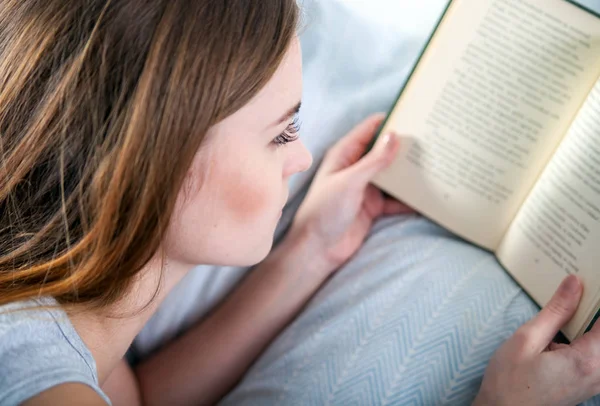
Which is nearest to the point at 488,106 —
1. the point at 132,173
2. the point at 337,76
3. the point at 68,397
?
the point at 337,76

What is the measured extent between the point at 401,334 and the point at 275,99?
0.36m

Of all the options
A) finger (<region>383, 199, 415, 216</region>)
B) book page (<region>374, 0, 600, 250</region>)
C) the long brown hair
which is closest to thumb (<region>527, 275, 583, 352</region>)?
book page (<region>374, 0, 600, 250</region>)

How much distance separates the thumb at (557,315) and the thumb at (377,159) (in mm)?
321

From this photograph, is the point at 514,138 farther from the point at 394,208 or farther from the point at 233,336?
the point at 233,336

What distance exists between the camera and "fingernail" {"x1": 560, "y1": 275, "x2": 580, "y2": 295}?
26.2 inches

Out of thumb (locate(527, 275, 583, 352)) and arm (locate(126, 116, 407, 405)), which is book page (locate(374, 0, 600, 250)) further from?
thumb (locate(527, 275, 583, 352))

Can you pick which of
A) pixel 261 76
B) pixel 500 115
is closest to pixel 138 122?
pixel 261 76

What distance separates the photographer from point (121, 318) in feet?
2.32

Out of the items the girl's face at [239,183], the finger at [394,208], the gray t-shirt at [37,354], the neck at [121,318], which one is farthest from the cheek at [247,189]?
the finger at [394,208]

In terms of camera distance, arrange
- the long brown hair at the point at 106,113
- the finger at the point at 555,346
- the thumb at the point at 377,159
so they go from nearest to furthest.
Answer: the long brown hair at the point at 106,113, the finger at the point at 555,346, the thumb at the point at 377,159

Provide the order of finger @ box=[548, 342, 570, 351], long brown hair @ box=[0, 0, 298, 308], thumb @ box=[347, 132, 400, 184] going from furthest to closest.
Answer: thumb @ box=[347, 132, 400, 184]
finger @ box=[548, 342, 570, 351]
long brown hair @ box=[0, 0, 298, 308]

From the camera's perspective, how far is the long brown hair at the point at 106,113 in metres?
0.53

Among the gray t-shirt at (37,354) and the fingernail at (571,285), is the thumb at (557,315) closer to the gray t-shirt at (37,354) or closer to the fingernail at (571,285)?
the fingernail at (571,285)

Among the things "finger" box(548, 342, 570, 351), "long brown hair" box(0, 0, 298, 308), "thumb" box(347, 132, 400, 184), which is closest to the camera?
"long brown hair" box(0, 0, 298, 308)
